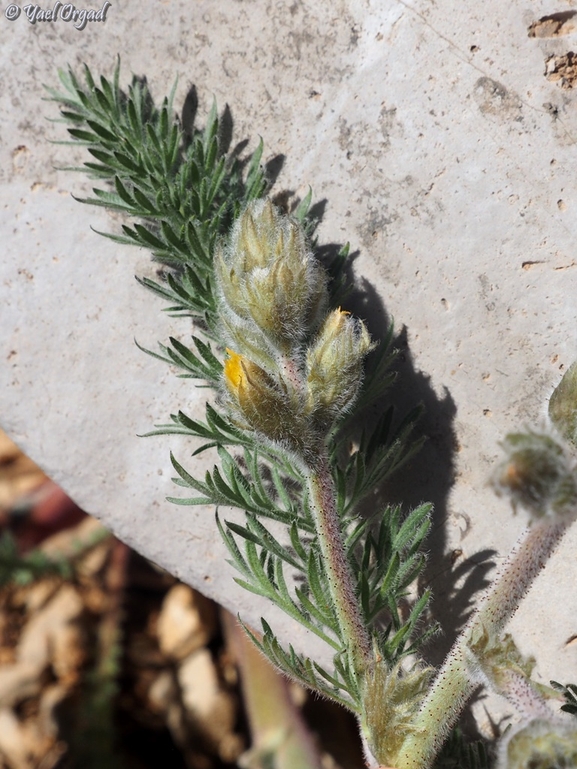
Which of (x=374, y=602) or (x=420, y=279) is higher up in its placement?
(x=420, y=279)

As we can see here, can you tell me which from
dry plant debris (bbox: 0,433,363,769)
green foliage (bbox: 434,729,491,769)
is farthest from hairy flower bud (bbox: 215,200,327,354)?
dry plant debris (bbox: 0,433,363,769)

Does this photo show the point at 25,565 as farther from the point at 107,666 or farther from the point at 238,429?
the point at 238,429

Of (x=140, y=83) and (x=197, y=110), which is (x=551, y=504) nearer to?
(x=197, y=110)

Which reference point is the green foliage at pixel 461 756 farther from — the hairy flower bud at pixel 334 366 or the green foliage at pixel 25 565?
the green foliage at pixel 25 565

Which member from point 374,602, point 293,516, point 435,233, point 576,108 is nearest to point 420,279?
point 435,233

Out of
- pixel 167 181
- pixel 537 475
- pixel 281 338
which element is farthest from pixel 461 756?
pixel 167 181

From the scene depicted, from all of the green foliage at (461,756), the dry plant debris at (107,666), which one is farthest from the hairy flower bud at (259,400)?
the dry plant debris at (107,666)
